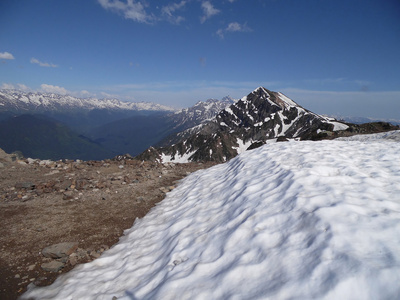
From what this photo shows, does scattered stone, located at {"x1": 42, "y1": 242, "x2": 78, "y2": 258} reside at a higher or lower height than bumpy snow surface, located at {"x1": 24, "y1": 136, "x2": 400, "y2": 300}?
lower

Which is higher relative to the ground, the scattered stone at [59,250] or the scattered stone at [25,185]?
the scattered stone at [25,185]

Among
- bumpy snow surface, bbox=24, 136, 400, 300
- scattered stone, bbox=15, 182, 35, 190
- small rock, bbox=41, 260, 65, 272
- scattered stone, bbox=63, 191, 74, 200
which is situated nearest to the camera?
bumpy snow surface, bbox=24, 136, 400, 300

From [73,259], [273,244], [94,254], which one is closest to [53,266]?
[73,259]

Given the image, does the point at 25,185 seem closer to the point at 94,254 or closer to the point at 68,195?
the point at 68,195

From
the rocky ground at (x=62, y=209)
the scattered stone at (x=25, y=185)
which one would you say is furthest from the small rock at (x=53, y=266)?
the scattered stone at (x=25, y=185)

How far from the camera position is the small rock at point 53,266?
5.90 m

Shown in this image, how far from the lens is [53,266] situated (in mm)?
5977

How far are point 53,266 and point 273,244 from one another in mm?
6228

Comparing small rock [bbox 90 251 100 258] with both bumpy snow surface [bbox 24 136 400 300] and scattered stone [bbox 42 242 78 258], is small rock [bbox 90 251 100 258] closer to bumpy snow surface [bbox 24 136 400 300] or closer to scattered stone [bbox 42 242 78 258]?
bumpy snow surface [bbox 24 136 400 300]

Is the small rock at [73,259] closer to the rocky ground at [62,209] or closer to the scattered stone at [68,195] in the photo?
the rocky ground at [62,209]

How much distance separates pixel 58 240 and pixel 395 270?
913 centimetres

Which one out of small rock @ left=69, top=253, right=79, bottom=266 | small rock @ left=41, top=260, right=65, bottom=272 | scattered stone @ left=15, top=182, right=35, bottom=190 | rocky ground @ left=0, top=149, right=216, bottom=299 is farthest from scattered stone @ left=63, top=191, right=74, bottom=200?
→ small rock @ left=41, top=260, right=65, bottom=272

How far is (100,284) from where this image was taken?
521 cm

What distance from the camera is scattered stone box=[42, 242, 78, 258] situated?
639cm
